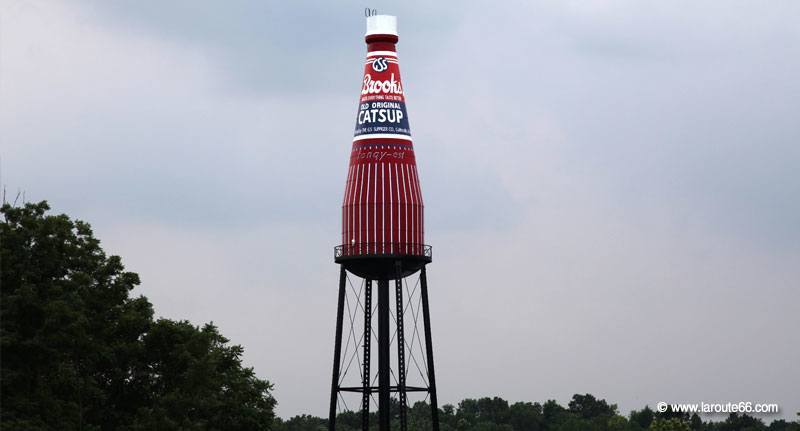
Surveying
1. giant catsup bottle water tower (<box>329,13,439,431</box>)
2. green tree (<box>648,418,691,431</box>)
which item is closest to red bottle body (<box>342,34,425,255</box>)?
giant catsup bottle water tower (<box>329,13,439,431</box>)

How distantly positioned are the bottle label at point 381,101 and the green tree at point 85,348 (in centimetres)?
1455

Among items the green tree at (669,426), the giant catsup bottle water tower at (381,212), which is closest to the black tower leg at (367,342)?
the giant catsup bottle water tower at (381,212)

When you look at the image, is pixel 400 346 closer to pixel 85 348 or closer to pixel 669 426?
pixel 85 348

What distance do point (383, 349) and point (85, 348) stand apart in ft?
74.7

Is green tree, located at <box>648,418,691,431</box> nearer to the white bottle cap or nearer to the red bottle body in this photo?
the red bottle body

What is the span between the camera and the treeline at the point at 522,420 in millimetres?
172750

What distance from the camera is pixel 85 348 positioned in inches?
2463

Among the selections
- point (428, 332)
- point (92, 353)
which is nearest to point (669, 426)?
point (428, 332)

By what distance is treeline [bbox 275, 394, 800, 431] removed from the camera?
17275cm

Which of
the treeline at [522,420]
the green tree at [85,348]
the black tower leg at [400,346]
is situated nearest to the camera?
the green tree at [85,348]

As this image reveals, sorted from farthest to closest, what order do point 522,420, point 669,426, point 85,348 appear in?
point 522,420, point 669,426, point 85,348

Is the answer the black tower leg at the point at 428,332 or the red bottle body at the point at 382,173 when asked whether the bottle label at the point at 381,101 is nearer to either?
the red bottle body at the point at 382,173

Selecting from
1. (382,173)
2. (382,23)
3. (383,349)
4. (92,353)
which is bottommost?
(92,353)

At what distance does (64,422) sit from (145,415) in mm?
5306
